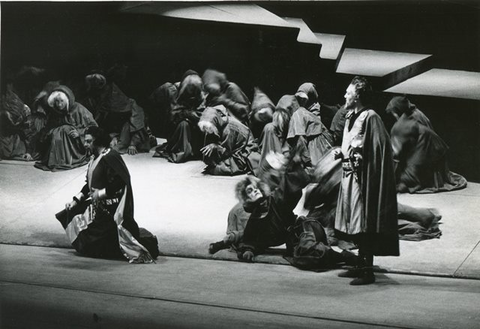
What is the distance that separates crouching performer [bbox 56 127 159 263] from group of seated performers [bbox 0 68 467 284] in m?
0.01

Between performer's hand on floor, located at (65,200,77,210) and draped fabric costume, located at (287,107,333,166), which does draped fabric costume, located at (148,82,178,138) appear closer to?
performer's hand on floor, located at (65,200,77,210)

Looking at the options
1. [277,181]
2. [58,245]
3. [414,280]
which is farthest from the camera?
[58,245]

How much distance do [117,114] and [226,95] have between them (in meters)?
1.24

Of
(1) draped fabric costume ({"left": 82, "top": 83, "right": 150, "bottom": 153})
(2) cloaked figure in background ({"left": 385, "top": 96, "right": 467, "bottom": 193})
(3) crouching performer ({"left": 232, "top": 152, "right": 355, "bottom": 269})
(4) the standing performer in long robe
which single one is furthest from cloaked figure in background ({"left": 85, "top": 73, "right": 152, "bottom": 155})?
(2) cloaked figure in background ({"left": 385, "top": 96, "right": 467, "bottom": 193})

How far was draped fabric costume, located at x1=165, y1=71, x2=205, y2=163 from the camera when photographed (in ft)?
33.1

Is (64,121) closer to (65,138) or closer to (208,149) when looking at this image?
(65,138)

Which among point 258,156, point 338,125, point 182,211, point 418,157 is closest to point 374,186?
point 418,157

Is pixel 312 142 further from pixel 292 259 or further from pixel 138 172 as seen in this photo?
pixel 138 172

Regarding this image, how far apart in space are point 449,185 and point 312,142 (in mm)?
1361

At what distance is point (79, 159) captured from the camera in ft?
34.6

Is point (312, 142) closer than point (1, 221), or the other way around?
point (312, 142)

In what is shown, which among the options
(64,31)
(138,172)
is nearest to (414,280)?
(138,172)

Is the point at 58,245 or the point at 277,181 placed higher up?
the point at 277,181

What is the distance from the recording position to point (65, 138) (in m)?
10.6
